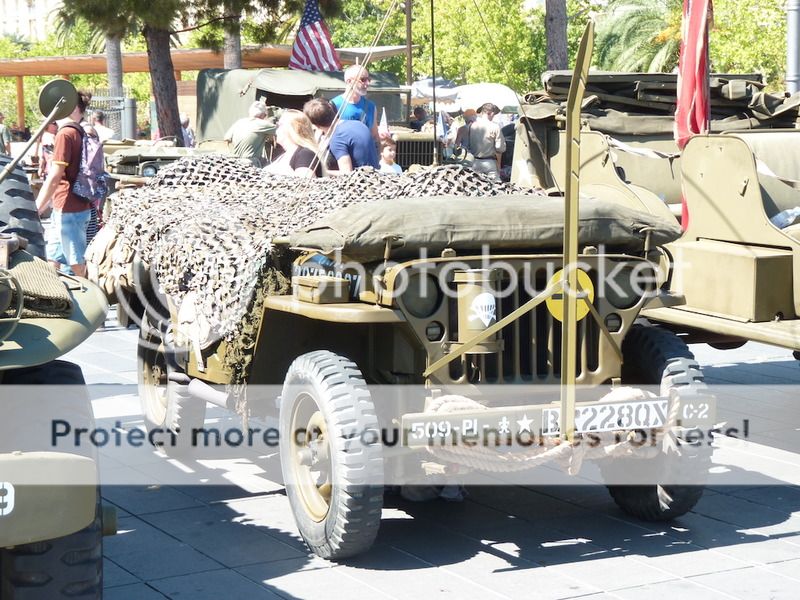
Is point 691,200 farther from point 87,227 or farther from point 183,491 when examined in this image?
point 87,227

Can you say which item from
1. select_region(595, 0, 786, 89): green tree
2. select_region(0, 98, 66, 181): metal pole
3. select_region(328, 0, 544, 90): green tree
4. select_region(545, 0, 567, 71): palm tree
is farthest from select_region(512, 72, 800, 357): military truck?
select_region(328, 0, 544, 90): green tree

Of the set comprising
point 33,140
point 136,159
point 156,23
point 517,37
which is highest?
point 517,37

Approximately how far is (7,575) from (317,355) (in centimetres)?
184

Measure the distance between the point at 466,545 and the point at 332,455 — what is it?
0.84m

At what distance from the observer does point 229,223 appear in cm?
618

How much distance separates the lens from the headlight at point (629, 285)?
5.48 m

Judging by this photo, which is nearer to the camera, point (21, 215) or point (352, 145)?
point (21, 215)

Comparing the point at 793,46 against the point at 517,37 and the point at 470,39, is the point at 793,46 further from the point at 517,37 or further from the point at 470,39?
the point at 470,39

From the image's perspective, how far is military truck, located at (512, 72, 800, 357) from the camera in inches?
275

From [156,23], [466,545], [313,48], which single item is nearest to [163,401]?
[466,545]

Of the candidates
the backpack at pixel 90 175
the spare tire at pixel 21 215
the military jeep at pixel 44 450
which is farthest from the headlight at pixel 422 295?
the backpack at pixel 90 175

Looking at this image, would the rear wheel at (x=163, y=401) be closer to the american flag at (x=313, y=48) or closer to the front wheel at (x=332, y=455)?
the front wheel at (x=332, y=455)

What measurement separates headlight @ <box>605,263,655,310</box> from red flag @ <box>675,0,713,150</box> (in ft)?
9.50

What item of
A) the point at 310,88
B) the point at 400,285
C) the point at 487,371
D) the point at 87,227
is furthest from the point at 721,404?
the point at 310,88
